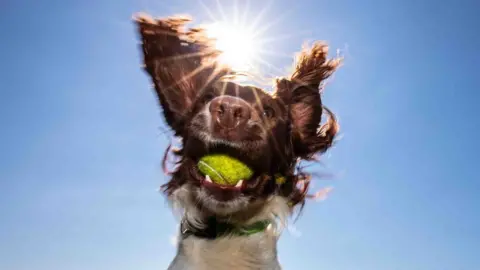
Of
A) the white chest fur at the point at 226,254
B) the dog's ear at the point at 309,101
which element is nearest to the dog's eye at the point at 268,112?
the dog's ear at the point at 309,101

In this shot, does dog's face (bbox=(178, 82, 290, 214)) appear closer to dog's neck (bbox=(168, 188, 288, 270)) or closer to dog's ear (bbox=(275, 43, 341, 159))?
dog's neck (bbox=(168, 188, 288, 270))

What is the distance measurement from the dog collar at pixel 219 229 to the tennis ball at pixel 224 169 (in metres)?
0.44

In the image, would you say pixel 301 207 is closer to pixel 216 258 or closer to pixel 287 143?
pixel 287 143

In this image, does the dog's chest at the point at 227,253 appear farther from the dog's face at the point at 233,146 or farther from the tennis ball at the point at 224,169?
the tennis ball at the point at 224,169

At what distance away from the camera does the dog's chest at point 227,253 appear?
5.23 m

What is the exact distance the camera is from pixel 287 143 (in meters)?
5.84

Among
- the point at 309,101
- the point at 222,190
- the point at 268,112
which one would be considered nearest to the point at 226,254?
the point at 222,190

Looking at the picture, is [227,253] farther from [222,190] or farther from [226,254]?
[222,190]

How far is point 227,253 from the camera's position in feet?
17.3

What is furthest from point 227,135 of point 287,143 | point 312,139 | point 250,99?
point 312,139

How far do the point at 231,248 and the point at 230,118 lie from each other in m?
1.15

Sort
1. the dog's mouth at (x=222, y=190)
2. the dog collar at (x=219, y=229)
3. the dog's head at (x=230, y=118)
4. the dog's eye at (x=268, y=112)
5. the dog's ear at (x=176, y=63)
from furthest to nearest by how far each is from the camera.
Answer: the dog's ear at (x=176, y=63)
the dog's eye at (x=268, y=112)
the dog collar at (x=219, y=229)
the dog's head at (x=230, y=118)
the dog's mouth at (x=222, y=190)

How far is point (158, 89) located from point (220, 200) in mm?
1448

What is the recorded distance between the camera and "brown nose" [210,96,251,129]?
5141mm
